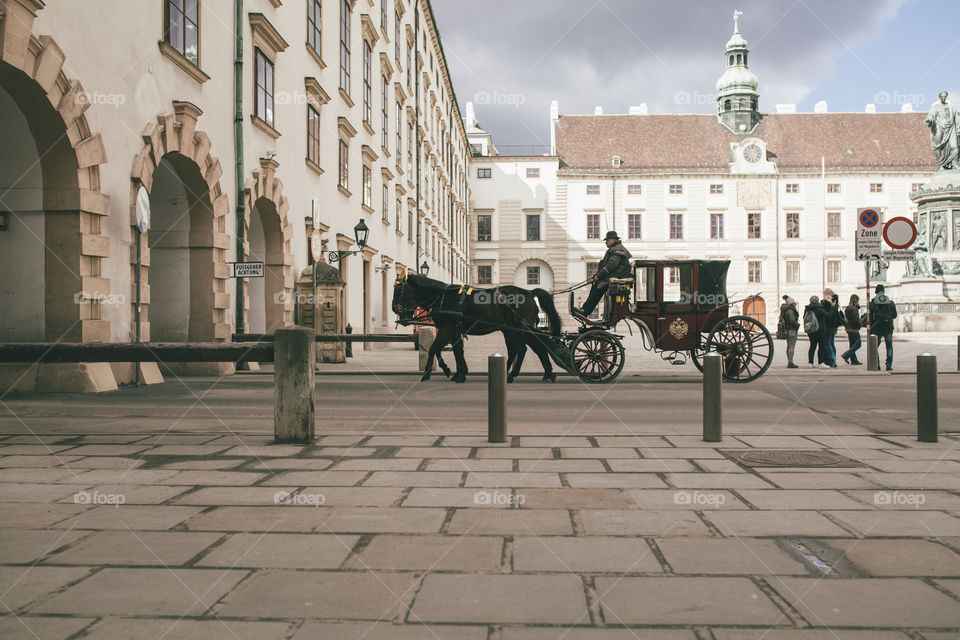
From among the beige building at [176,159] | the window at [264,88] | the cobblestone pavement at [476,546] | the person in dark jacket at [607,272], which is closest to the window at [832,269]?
the beige building at [176,159]

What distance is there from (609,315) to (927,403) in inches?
230

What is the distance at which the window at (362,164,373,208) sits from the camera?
82.7ft

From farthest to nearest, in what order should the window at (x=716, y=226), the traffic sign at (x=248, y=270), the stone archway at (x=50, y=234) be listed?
the window at (x=716, y=226)
the traffic sign at (x=248, y=270)
the stone archway at (x=50, y=234)

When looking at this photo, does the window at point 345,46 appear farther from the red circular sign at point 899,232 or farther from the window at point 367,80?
the red circular sign at point 899,232

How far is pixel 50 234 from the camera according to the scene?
10031 mm

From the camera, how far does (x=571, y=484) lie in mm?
4816

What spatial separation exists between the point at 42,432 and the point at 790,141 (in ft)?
212

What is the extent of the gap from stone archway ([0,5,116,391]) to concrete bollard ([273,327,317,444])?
16.6 ft

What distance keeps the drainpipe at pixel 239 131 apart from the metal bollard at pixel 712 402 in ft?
35.2

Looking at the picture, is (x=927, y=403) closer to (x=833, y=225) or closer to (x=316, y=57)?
(x=316, y=57)

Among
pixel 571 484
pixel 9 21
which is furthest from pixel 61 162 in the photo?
pixel 571 484

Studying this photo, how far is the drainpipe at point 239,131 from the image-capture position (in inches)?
587

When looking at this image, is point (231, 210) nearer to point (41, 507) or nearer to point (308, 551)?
point (41, 507)

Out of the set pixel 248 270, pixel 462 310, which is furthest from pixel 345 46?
pixel 462 310
